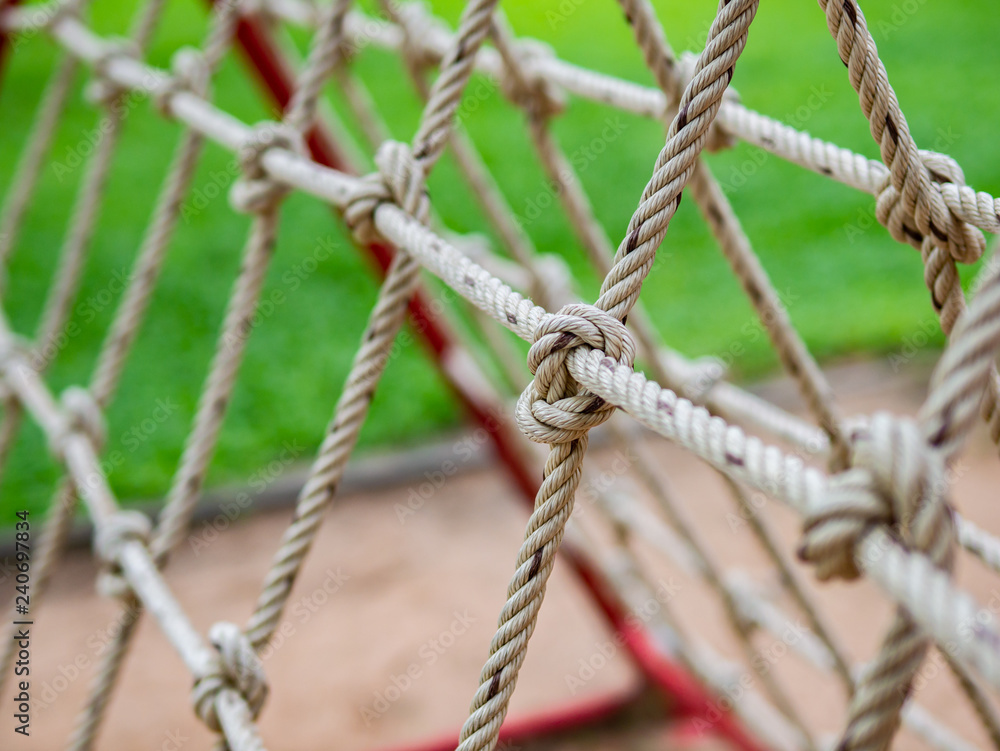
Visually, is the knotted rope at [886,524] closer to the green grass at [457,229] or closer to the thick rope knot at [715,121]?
the thick rope knot at [715,121]

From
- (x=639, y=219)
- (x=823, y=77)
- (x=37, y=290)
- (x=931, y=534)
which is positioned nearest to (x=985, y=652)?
(x=931, y=534)

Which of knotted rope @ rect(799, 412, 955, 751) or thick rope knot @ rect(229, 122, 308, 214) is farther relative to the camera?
thick rope knot @ rect(229, 122, 308, 214)

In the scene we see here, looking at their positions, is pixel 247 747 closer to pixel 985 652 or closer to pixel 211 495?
pixel 985 652

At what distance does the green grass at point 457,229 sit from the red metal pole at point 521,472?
627 millimetres

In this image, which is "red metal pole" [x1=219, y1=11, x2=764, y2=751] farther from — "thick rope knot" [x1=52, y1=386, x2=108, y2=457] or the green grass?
the green grass

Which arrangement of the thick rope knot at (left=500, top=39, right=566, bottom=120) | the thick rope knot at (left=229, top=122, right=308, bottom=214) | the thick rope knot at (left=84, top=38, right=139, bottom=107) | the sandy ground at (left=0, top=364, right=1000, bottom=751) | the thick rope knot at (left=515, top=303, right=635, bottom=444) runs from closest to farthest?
1. the thick rope knot at (left=515, top=303, right=635, bottom=444)
2. the thick rope knot at (left=229, top=122, right=308, bottom=214)
3. the thick rope knot at (left=500, top=39, right=566, bottom=120)
4. the thick rope knot at (left=84, top=38, right=139, bottom=107)
5. the sandy ground at (left=0, top=364, right=1000, bottom=751)

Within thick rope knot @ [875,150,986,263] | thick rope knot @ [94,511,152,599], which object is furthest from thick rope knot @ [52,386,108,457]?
thick rope knot @ [875,150,986,263]

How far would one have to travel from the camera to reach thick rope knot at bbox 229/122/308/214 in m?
0.72

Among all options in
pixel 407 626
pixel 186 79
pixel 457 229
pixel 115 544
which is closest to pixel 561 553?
pixel 407 626

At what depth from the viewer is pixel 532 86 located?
84 cm

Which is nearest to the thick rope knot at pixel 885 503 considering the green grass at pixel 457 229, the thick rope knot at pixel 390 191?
the thick rope knot at pixel 390 191

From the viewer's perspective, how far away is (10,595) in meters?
1.46

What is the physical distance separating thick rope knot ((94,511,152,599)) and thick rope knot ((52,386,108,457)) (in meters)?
0.18

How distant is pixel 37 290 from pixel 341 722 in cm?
171
